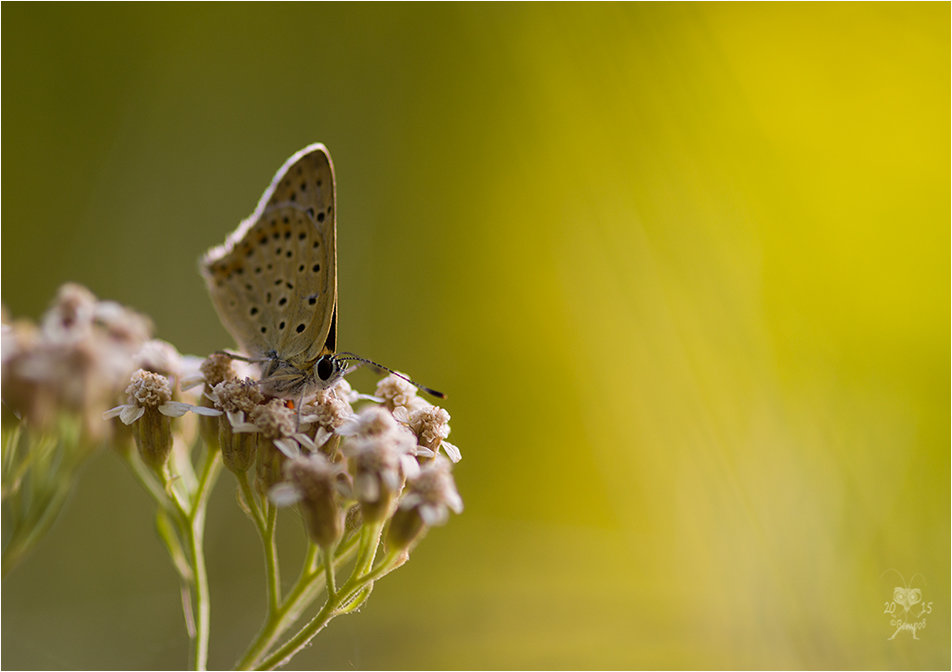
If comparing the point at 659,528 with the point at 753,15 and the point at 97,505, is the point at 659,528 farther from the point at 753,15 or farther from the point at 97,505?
the point at 97,505

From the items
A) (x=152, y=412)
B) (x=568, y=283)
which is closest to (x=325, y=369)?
Answer: (x=152, y=412)

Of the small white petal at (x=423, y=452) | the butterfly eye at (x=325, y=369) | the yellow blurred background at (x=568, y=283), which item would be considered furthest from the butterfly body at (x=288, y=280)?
the yellow blurred background at (x=568, y=283)

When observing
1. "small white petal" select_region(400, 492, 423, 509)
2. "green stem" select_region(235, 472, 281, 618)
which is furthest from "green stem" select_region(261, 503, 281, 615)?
"small white petal" select_region(400, 492, 423, 509)

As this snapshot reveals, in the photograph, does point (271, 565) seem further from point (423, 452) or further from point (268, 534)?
point (423, 452)

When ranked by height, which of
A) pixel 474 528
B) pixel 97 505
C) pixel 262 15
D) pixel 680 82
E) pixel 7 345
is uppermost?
pixel 262 15

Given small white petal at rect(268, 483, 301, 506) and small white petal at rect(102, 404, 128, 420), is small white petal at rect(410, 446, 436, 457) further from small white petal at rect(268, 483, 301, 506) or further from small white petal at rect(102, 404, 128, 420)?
small white petal at rect(102, 404, 128, 420)

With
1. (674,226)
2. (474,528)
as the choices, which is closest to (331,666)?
(474,528)
